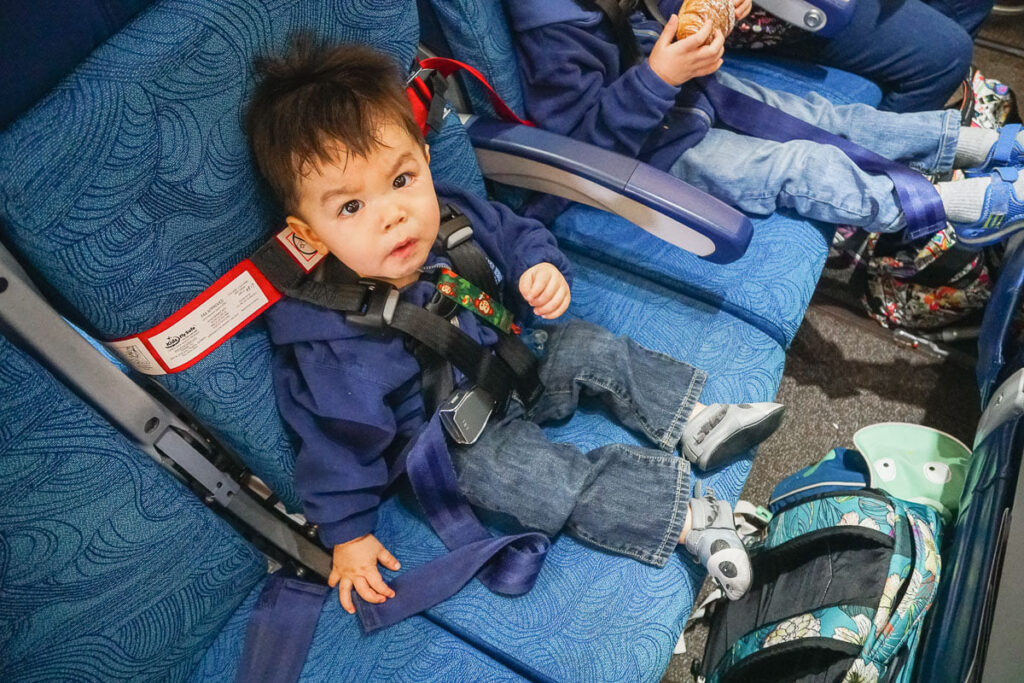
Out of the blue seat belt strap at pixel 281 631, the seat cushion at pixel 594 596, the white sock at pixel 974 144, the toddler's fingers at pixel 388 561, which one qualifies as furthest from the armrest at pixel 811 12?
the blue seat belt strap at pixel 281 631

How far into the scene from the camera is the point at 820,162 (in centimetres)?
124

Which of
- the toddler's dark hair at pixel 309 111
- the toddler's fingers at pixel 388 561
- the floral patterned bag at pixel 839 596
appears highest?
the toddler's dark hair at pixel 309 111

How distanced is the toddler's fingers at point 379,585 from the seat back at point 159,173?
28 cm

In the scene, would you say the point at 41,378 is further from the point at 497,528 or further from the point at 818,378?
the point at 818,378

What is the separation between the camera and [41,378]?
2.26ft

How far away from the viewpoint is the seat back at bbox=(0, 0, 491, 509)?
65 cm

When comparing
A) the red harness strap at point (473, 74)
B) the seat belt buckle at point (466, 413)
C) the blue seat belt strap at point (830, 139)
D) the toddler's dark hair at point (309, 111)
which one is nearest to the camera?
the toddler's dark hair at point (309, 111)

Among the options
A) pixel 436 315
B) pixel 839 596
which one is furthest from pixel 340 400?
pixel 839 596

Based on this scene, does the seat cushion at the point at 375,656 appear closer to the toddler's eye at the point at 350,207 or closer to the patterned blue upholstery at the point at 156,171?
the patterned blue upholstery at the point at 156,171

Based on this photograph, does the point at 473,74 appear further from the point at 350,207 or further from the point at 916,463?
the point at 916,463

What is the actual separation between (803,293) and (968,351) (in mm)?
737

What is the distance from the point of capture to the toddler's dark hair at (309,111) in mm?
776

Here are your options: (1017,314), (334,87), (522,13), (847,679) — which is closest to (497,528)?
(847,679)

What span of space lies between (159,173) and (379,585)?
0.60m
